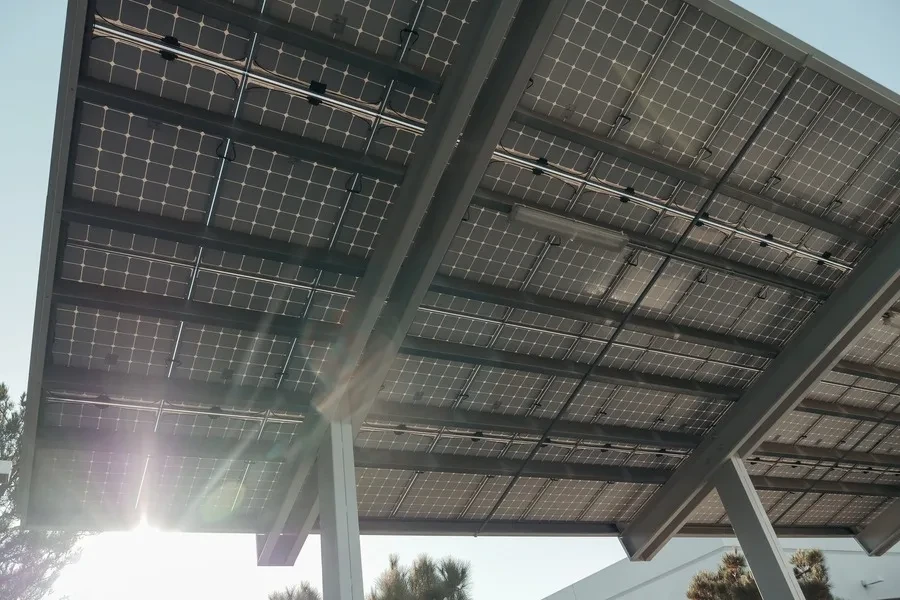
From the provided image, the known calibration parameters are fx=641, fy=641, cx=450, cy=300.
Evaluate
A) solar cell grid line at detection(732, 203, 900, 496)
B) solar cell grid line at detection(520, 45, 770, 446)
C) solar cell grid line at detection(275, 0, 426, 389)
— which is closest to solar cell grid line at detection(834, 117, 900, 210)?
solar cell grid line at detection(520, 45, 770, 446)

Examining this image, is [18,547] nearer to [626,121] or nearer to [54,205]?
[54,205]

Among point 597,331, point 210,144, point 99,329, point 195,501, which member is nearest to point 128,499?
point 195,501

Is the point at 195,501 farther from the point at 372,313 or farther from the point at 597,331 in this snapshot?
the point at 597,331

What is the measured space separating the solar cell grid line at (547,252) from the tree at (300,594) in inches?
220

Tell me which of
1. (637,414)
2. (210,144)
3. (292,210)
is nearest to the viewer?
(210,144)

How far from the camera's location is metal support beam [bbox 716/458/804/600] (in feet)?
54.1

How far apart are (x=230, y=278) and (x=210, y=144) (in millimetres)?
2582

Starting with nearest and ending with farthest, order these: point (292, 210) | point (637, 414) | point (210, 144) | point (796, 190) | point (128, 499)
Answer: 1. point (210, 144)
2. point (292, 210)
3. point (796, 190)
4. point (128, 499)
5. point (637, 414)

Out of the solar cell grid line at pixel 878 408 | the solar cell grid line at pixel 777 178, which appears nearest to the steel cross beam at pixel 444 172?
the solar cell grid line at pixel 777 178

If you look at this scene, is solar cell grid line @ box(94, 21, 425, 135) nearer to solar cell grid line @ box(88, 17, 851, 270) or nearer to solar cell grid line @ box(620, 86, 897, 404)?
solar cell grid line @ box(88, 17, 851, 270)

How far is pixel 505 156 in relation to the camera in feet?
37.6

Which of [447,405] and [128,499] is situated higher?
[447,405]

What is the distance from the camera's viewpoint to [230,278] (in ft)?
38.4

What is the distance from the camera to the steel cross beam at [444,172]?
31.2ft
